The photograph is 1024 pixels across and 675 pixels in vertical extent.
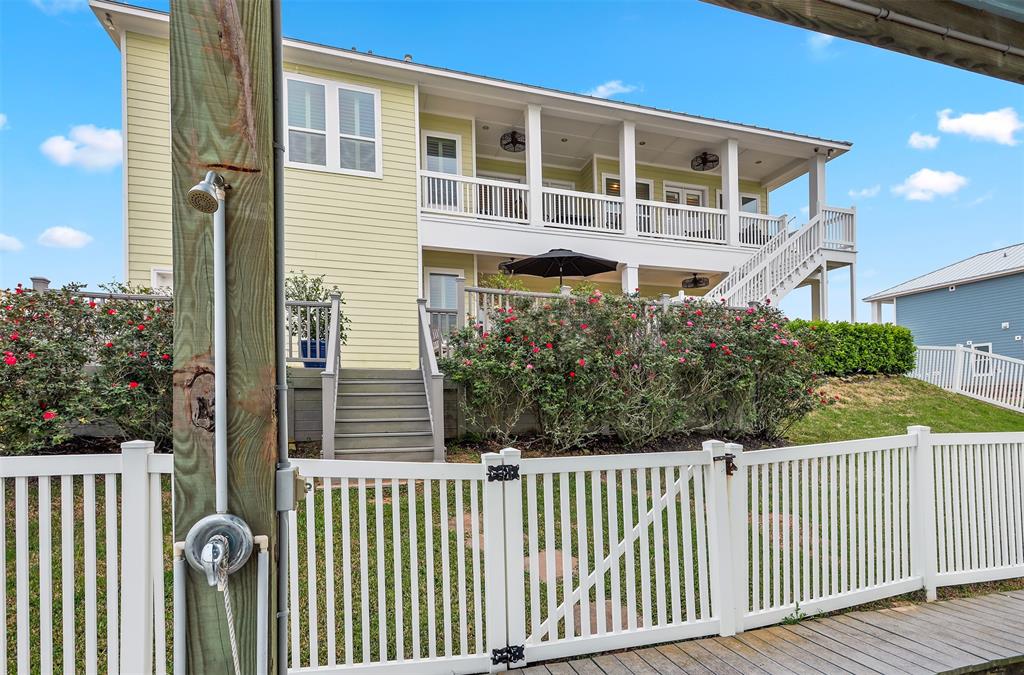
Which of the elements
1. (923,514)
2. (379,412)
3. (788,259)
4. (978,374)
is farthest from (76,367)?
(978,374)

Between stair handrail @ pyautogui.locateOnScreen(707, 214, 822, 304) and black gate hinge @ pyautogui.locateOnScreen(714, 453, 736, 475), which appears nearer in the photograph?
black gate hinge @ pyautogui.locateOnScreen(714, 453, 736, 475)

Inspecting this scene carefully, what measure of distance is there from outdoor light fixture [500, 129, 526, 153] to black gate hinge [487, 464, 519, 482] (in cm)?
1040

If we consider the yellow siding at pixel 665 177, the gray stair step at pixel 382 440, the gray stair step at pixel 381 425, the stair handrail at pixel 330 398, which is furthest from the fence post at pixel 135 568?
the yellow siding at pixel 665 177

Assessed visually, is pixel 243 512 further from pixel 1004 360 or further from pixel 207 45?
pixel 1004 360

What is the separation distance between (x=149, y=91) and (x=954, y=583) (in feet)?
39.3

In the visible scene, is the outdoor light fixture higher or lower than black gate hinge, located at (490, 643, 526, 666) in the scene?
higher

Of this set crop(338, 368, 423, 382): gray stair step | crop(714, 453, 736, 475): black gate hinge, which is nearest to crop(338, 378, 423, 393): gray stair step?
crop(338, 368, 423, 382): gray stair step

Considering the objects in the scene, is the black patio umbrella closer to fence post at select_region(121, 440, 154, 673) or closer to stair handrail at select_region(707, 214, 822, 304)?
stair handrail at select_region(707, 214, 822, 304)

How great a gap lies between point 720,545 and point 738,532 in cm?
14

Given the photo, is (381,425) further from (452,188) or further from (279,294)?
(452,188)

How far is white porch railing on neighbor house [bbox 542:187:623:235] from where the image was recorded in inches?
422

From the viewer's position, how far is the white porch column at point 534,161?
33.6 feet

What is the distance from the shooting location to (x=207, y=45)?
1.37m

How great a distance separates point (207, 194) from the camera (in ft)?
4.17
